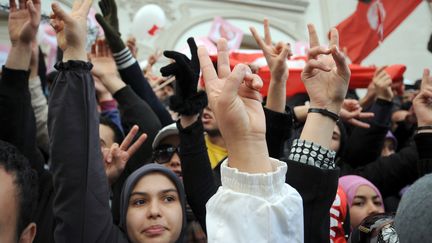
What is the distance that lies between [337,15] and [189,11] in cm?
287

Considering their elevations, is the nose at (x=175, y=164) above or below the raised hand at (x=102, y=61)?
below

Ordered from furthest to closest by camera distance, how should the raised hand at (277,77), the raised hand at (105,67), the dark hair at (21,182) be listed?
the raised hand at (105,67) < the raised hand at (277,77) < the dark hair at (21,182)

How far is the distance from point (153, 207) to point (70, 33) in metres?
0.62

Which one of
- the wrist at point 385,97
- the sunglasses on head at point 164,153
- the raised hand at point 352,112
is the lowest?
the sunglasses on head at point 164,153

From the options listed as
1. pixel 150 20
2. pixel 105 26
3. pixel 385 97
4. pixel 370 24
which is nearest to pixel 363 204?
pixel 385 97

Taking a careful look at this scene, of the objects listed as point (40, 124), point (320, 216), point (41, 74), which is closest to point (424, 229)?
point (320, 216)

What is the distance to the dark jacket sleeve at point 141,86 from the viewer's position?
2666 millimetres

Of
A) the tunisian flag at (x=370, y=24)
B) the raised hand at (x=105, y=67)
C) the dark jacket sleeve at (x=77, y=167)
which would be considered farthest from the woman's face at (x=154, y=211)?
the tunisian flag at (x=370, y=24)

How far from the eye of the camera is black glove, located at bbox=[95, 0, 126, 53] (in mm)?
2586

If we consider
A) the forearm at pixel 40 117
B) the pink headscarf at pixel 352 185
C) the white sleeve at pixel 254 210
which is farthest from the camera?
the pink headscarf at pixel 352 185

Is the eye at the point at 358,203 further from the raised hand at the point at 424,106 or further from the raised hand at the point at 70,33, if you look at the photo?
the raised hand at the point at 70,33

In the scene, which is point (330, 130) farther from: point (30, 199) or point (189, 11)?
point (189, 11)

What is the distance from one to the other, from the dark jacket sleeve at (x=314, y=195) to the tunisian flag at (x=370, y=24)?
3.32m

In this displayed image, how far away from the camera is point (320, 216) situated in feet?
4.15
